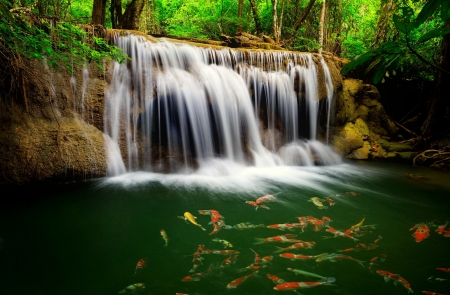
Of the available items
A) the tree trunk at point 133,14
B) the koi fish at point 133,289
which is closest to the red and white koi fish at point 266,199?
the koi fish at point 133,289

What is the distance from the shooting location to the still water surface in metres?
2.19

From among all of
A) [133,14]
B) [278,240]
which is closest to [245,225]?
[278,240]

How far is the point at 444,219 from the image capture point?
3.74 m

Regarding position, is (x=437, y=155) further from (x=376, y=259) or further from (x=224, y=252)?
(x=224, y=252)

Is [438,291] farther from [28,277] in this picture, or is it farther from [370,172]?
[370,172]

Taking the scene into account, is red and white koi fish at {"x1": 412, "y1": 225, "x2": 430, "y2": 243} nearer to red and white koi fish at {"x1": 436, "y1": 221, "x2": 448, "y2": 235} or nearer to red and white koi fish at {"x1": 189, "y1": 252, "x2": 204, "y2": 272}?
red and white koi fish at {"x1": 436, "y1": 221, "x2": 448, "y2": 235}

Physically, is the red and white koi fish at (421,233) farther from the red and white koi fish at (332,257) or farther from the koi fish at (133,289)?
the koi fish at (133,289)

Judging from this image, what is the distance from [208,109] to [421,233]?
4706mm

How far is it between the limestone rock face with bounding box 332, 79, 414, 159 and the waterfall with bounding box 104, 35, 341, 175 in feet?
2.26

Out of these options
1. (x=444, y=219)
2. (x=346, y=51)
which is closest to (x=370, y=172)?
(x=444, y=219)

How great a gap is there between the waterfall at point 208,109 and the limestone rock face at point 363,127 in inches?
27.1

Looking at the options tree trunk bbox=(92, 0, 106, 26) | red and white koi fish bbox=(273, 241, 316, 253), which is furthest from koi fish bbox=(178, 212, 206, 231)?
tree trunk bbox=(92, 0, 106, 26)

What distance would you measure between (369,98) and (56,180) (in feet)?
31.6

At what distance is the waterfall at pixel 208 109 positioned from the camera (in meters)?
5.52
